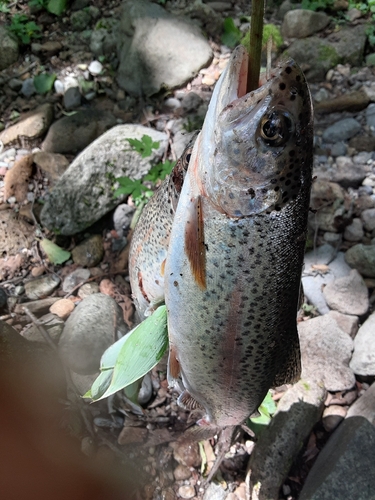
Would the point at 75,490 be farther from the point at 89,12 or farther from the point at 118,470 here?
the point at 89,12

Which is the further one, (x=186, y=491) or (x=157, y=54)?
(x=157, y=54)

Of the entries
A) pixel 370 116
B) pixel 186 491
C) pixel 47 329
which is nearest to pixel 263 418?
pixel 186 491

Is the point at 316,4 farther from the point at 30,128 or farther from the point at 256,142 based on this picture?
the point at 256,142

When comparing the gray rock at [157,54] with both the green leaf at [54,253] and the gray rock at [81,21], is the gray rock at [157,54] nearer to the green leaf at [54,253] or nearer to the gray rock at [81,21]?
the gray rock at [81,21]

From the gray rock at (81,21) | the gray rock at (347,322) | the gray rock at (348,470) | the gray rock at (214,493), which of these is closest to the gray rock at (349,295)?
the gray rock at (347,322)

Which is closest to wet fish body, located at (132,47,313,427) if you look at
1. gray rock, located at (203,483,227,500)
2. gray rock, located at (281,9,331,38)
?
gray rock, located at (203,483,227,500)

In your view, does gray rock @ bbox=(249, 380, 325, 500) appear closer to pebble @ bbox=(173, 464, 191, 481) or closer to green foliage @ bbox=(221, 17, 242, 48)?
pebble @ bbox=(173, 464, 191, 481)
